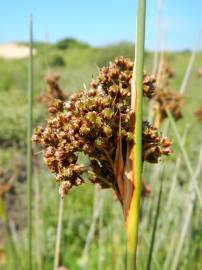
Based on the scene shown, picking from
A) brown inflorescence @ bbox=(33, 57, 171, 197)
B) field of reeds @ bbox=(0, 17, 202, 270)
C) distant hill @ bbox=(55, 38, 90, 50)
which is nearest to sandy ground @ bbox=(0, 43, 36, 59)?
distant hill @ bbox=(55, 38, 90, 50)

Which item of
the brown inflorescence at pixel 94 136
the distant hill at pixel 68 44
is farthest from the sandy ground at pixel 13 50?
the brown inflorescence at pixel 94 136

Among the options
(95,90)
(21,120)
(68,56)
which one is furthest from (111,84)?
(68,56)

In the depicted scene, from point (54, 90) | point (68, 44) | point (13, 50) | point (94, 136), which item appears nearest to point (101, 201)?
point (54, 90)

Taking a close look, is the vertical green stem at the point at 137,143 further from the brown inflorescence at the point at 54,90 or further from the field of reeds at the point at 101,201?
the brown inflorescence at the point at 54,90

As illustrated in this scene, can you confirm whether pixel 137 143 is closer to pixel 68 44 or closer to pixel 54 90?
pixel 54 90

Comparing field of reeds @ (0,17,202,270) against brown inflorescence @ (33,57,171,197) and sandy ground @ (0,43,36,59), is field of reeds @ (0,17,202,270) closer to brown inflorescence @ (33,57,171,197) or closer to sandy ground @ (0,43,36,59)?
brown inflorescence @ (33,57,171,197)

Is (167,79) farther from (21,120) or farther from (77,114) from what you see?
(21,120)

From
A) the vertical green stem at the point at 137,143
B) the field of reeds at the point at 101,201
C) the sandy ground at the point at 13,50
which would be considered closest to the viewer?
the vertical green stem at the point at 137,143
